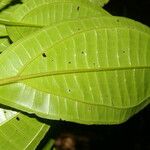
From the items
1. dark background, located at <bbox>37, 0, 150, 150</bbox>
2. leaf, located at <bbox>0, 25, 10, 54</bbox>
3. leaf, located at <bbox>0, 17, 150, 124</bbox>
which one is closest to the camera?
leaf, located at <bbox>0, 17, 150, 124</bbox>

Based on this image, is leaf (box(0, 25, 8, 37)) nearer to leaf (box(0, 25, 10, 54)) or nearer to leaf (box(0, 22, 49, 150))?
leaf (box(0, 25, 10, 54))

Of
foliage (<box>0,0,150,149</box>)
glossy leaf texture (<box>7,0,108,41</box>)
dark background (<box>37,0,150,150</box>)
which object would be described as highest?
glossy leaf texture (<box>7,0,108,41</box>)

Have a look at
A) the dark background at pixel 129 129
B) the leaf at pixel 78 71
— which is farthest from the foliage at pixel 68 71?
the dark background at pixel 129 129

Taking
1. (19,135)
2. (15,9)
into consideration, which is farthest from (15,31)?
(19,135)

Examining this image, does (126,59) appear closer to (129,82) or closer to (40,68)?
(129,82)

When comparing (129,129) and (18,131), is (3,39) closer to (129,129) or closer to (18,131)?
(18,131)

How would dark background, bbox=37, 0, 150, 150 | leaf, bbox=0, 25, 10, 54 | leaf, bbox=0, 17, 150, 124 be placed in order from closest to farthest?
1. leaf, bbox=0, 17, 150, 124
2. leaf, bbox=0, 25, 10, 54
3. dark background, bbox=37, 0, 150, 150

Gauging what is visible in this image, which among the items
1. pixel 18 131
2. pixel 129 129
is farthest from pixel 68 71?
pixel 129 129

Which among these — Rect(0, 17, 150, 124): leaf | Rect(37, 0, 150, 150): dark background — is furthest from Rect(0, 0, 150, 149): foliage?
Rect(37, 0, 150, 150): dark background
